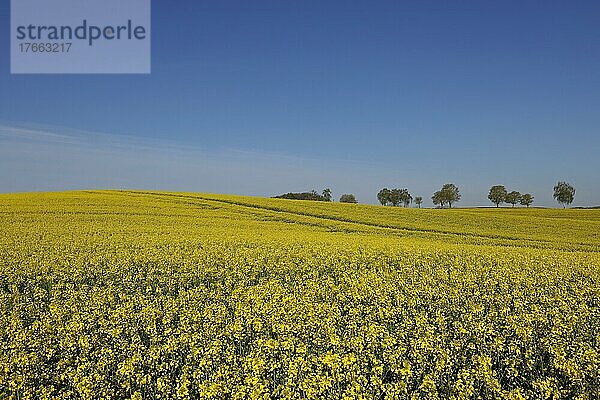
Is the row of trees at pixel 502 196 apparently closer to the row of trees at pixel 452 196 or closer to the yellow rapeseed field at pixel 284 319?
the row of trees at pixel 452 196

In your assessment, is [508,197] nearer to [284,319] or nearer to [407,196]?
[407,196]

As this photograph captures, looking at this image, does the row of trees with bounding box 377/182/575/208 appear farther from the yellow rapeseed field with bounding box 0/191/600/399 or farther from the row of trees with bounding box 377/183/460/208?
the yellow rapeseed field with bounding box 0/191/600/399

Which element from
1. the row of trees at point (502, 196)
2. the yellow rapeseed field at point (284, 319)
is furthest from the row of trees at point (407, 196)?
the yellow rapeseed field at point (284, 319)

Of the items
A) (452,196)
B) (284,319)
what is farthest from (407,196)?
(284,319)

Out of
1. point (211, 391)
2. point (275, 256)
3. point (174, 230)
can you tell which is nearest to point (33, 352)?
point (211, 391)

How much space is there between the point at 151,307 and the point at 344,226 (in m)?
18.9

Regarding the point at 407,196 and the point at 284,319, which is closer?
the point at 284,319

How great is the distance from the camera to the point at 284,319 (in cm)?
847

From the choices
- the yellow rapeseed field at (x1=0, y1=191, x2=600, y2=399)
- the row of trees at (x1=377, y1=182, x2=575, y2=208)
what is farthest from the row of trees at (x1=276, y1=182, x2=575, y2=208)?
the yellow rapeseed field at (x1=0, y1=191, x2=600, y2=399)

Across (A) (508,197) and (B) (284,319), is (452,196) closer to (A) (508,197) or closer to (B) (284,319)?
(A) (508,197)

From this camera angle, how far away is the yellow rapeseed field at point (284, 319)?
20.9ft

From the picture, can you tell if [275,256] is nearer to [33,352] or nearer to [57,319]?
[57,319]

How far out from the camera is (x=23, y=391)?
20.5 feet

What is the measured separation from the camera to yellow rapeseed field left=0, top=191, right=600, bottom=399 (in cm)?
637
